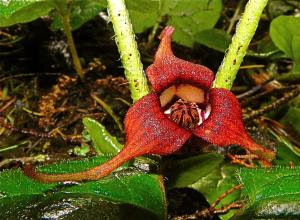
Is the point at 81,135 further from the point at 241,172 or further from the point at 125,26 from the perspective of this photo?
the point at 241,172

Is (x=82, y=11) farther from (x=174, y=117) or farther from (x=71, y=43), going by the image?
(x=174, y=117)

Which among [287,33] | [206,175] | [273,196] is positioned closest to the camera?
[273,196]

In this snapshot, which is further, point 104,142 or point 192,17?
point 192,17

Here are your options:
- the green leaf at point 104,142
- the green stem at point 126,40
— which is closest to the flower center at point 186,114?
the green stem at point 126,40

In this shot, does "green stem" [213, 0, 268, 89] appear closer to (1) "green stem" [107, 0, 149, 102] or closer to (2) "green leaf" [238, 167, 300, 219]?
(1) "green stem" [107, 0, 149, 102]

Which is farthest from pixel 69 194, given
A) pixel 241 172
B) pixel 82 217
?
pixel 241 172

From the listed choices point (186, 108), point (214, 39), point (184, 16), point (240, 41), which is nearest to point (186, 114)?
point (186, 108)

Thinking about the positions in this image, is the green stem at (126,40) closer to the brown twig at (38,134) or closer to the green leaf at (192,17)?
the brown twig at (38,134)
